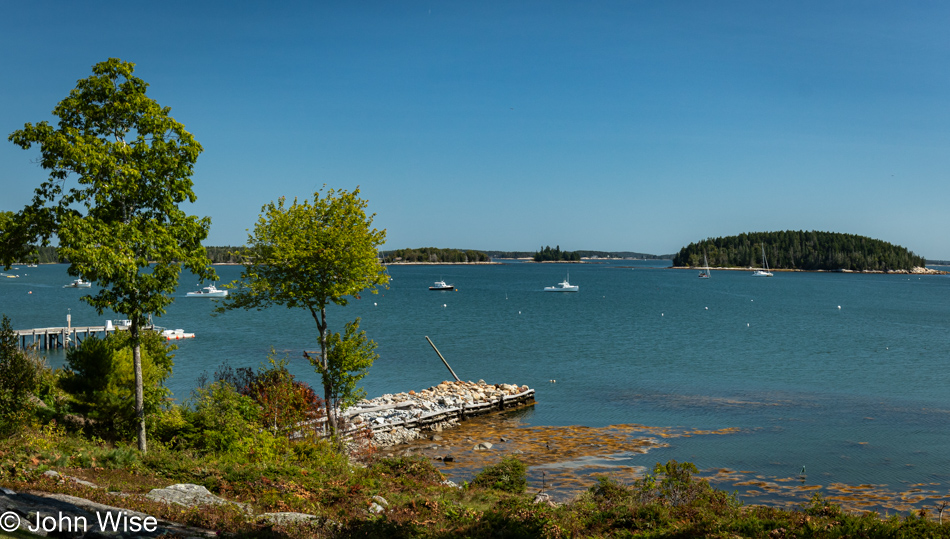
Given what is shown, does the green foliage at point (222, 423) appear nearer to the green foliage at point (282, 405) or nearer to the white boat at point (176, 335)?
the green foliage at point (282, 405)

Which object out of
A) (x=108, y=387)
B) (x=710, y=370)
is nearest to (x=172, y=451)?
(x=108, y=387)

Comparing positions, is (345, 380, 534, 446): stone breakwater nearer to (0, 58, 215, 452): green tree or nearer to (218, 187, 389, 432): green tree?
(218, 187, 389, 432): green tree

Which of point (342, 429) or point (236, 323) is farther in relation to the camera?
point (236, 323)

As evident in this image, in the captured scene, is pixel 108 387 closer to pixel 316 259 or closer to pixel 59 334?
pixel 316 259

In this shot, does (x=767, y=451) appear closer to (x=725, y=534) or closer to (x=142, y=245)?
(x=725, y=534)

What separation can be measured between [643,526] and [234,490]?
7714 mm

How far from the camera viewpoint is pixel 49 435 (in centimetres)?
1420

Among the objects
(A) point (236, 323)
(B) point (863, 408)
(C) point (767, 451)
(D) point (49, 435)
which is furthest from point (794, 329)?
(D) point (49, 435)

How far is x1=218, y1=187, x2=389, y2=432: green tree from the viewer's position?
2192 centimetres

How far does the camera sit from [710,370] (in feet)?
145

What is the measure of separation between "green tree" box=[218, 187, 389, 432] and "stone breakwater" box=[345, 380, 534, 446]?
4309 millimetres

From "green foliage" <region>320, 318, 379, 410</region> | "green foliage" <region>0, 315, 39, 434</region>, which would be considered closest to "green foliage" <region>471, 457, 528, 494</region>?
"green foliage" <region>320, 318, 379, 410</region>

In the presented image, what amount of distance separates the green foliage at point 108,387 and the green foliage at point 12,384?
120 cm

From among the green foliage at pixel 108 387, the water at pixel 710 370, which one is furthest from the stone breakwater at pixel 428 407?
the green foliage at pixel 108 387
